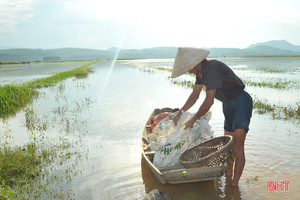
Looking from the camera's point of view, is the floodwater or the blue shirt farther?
the floodwater

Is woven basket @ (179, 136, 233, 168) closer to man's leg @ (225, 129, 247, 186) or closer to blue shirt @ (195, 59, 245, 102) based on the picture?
man's leg @ (225, 129, 247, 186)

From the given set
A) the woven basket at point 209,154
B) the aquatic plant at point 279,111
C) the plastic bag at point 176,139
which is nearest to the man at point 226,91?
the woven basket at point 209,154

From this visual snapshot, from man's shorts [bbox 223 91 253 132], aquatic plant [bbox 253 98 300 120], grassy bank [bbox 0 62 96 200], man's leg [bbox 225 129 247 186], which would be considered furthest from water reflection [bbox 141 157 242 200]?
aquatic plant [bbox 253 98 300 120]

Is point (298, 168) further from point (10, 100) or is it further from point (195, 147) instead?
point (10, 100)

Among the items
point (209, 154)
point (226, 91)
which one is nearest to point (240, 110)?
point (226, 91)

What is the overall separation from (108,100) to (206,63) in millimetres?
8194

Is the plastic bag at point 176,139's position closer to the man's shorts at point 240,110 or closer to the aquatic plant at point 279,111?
the man's shorts at point 240,110

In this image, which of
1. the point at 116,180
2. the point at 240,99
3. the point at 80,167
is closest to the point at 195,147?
the point at 240,99

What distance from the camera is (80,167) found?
455cm

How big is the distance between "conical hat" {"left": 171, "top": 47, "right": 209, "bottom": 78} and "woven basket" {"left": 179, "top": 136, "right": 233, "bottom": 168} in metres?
1.10

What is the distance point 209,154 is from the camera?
3.41 meters

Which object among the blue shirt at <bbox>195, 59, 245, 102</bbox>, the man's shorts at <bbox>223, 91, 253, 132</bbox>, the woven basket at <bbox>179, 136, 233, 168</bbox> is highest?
the blue shirt at <bbox>195, 59, 245, 102</bbox>

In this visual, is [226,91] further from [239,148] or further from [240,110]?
[239,148]

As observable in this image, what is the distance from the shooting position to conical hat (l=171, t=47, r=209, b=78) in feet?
10.6
